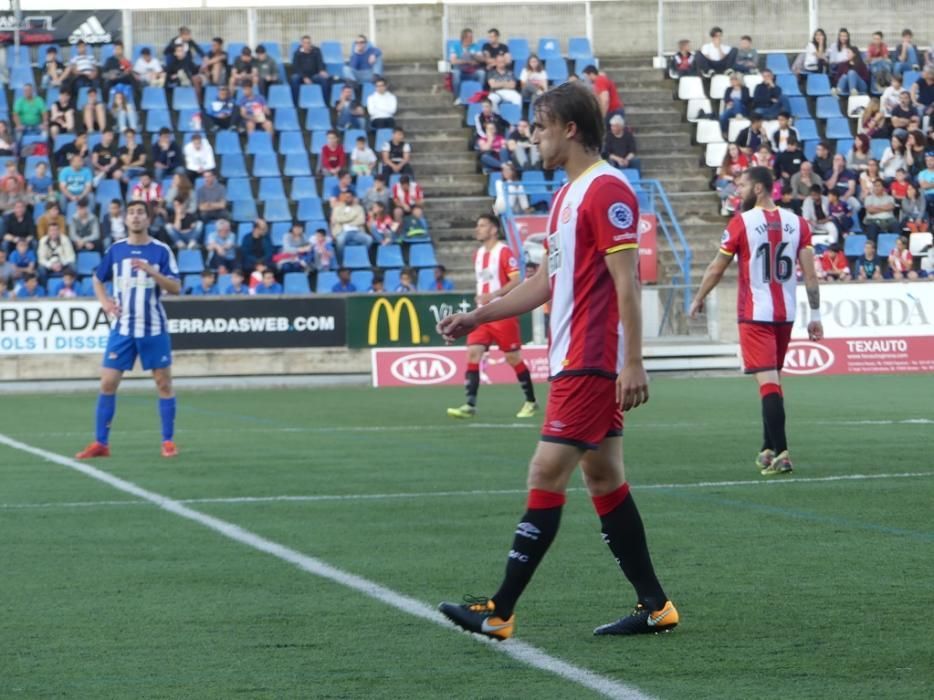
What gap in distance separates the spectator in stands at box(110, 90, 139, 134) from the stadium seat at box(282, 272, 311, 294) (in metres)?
4.72

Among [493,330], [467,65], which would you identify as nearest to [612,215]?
[493,330]

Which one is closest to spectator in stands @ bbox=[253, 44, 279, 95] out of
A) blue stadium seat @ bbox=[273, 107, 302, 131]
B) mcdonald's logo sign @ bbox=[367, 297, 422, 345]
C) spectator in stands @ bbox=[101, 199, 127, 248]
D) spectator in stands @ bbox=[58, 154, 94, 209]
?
blue stadium seat @ bbox=[273, 107, 302, 131]

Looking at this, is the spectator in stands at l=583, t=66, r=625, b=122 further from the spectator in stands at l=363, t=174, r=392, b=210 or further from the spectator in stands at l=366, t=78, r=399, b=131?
the spectator in stands at l=363, t=174, r=392, b=210

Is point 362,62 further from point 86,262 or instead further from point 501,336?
point 501,336

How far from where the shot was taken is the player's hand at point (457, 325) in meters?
6.20

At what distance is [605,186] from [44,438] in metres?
11.5

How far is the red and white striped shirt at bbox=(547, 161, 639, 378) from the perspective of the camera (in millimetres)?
5824

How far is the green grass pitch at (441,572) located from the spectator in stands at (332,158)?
14.8 metres

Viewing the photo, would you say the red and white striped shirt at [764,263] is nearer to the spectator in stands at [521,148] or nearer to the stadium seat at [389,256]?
the stadium seat at [389,256]

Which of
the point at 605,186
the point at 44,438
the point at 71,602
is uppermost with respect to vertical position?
the point at 605,186

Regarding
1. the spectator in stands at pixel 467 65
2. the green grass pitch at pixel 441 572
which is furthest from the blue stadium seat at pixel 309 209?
the green grass pitch at pixel 441 572

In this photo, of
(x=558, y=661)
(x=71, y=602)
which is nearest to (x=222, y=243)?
(x=71, y=602)

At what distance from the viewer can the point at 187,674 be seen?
18.0 feet

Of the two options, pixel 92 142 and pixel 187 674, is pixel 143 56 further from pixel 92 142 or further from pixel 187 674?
pixel 187 674
